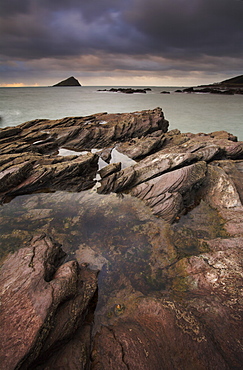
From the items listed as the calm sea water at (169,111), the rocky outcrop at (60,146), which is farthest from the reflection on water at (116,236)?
the calm sea water at (169,111)

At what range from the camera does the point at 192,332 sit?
5.95m

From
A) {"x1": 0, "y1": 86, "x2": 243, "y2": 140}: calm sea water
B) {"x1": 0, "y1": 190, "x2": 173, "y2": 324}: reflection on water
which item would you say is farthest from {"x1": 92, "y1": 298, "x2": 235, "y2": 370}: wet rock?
{"x1": 0, "y1": 86, "x2": 243, "y2": 140}: calm sea water

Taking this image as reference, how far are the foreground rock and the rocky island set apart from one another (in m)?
0.03

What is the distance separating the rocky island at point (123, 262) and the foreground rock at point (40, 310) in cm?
3

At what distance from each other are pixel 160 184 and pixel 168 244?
20.0 ft

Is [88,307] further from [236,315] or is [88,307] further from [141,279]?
[236,315]

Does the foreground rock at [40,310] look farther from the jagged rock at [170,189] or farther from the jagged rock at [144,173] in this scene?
the jagged rock at [144,173]

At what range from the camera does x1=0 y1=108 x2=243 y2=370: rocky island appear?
5.62 meters

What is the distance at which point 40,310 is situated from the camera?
236 inches

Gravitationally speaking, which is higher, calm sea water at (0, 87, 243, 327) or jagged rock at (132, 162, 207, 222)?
jagged rock at (132, 162, 207, 222)

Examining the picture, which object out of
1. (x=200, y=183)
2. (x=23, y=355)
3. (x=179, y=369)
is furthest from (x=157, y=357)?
(x=200, y=183)

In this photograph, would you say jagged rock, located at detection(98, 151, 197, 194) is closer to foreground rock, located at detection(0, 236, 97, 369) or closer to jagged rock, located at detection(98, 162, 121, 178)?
jagged rock, located at detection(98, 162, 121, 178)

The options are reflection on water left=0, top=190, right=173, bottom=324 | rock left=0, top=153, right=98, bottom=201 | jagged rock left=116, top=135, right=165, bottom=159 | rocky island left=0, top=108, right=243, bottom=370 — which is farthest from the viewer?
jagged rock left=116, top=135, right=165, bottom=159

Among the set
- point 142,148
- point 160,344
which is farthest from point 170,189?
point 142,148
